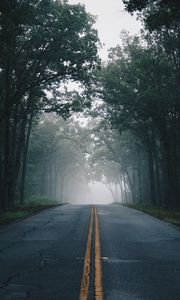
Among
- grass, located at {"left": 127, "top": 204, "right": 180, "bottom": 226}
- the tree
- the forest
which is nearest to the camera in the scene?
grass, located at {"left": 127, "top": 204, "right": 180, "bottom": 226}

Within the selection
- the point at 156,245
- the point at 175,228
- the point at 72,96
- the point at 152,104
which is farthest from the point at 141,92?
the point at 156,245

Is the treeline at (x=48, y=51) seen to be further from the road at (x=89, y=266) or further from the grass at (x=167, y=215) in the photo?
the road at (x=89, y=266)

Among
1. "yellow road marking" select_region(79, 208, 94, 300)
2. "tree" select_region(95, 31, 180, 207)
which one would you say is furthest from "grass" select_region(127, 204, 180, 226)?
"yellow road marking" select_region(79, 208, 94, 300)

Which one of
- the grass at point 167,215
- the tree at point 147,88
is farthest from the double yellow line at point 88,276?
the tree at point 147,88

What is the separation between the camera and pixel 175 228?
51.3 ft

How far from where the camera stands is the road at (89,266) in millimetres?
5922

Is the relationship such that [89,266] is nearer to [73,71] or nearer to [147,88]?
[73,71]

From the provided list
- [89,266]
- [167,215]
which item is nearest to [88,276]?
[89,266]

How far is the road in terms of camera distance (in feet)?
19.4

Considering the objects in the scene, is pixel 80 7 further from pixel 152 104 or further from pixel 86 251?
pixel 86 251

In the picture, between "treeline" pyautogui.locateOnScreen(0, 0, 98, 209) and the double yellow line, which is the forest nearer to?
"treeline" pyautogui.locateOnScreen(0, 0, 98, 209)

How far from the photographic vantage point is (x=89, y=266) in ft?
25.3

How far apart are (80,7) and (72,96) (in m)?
7.55

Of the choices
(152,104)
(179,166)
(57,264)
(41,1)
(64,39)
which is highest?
(41,1)
